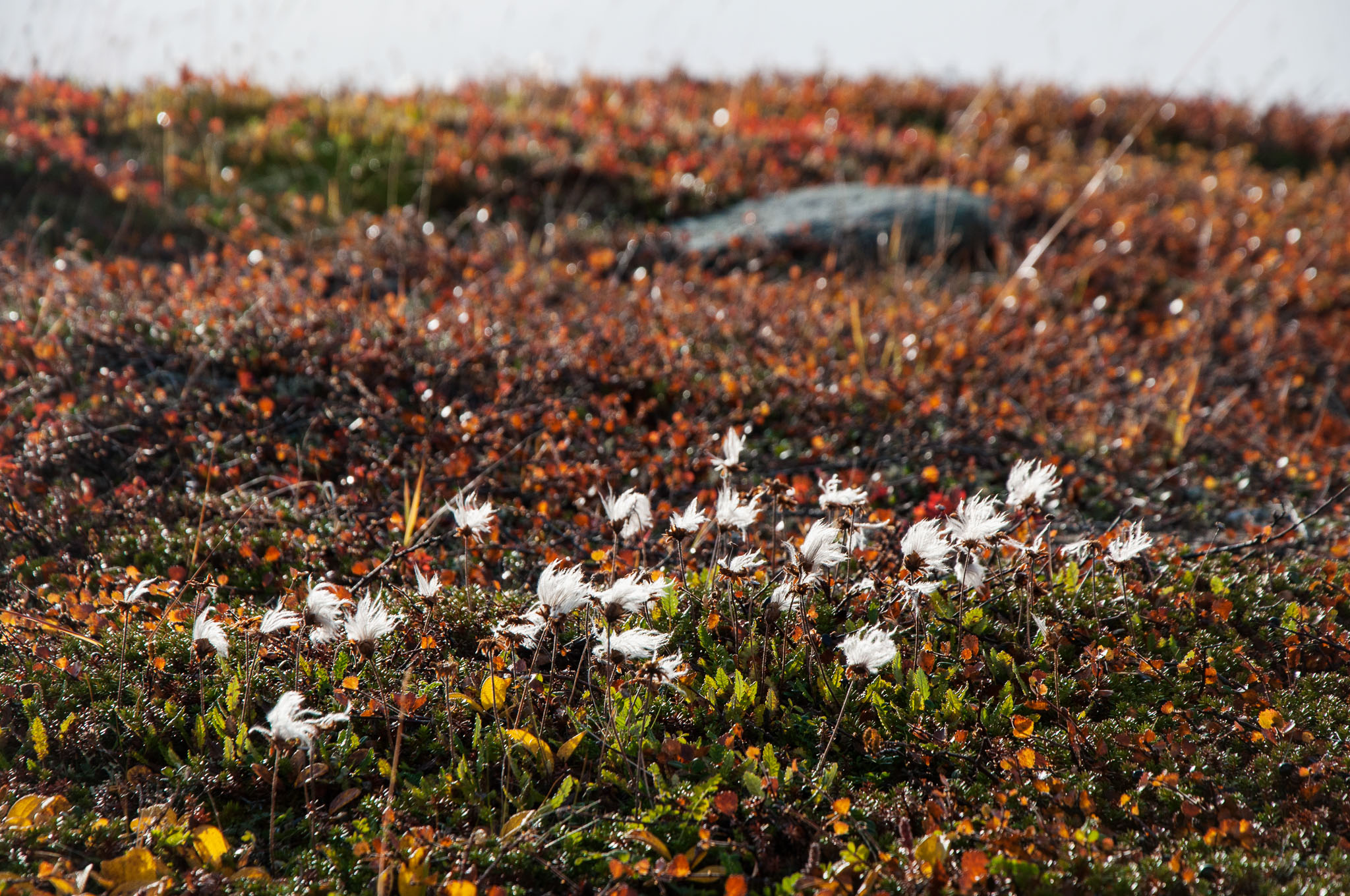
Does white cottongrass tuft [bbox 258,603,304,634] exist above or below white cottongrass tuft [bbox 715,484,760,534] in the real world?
below

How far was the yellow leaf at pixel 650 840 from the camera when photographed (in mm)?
2480

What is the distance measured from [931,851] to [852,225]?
23.3ft

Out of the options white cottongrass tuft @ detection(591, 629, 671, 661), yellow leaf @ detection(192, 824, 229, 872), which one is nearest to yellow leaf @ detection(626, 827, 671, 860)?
white cottongrass tuft @ detection(591, 629, 671, 661)

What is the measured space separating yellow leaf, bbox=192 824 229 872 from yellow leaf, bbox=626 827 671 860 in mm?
1088

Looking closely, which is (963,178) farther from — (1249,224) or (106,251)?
(106,251)

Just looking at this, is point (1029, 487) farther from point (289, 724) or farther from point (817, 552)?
point (289, 724)

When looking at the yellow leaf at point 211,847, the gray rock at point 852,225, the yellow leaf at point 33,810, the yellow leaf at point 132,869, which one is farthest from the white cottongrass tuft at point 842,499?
the gray rock at point 852,225

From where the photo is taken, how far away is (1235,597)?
142 inches

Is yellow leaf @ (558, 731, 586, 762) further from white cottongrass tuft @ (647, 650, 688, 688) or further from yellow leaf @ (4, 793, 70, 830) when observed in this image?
yellow leaf @ (4, 793, 70, 830)

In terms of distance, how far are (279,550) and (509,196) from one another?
6267 mm

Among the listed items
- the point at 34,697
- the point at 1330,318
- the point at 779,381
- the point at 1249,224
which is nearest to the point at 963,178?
the point at 1249,224

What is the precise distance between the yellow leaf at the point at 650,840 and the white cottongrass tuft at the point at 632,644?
0.48 m

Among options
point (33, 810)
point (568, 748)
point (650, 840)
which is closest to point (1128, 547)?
point (650, 840)

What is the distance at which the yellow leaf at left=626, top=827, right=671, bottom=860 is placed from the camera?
8.14 ft
